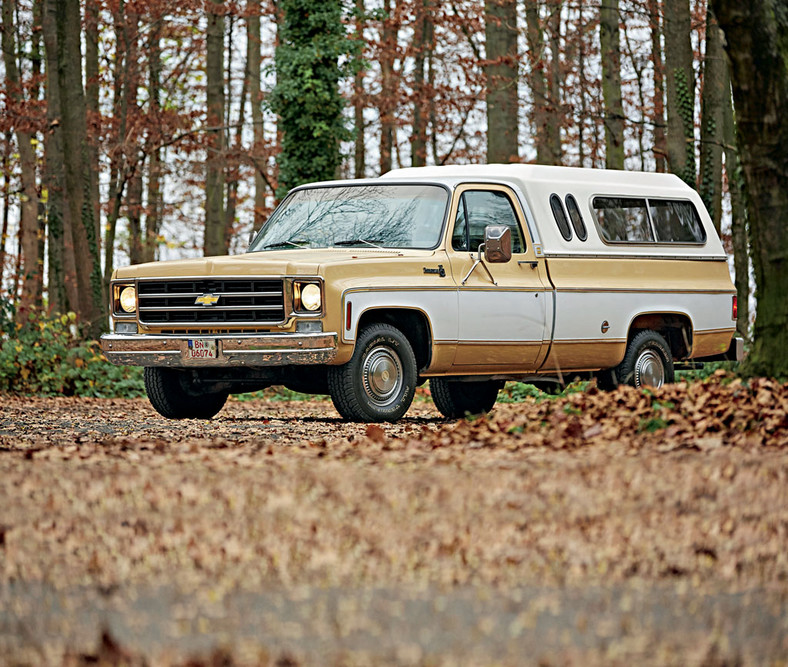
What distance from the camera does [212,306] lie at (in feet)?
35.1

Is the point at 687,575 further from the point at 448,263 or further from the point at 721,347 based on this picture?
the point at 721,347

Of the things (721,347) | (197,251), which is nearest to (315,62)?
(721,347)

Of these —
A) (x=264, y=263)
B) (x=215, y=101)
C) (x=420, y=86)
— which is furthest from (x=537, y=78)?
(x=264, y=263)

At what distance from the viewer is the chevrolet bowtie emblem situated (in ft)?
35.0

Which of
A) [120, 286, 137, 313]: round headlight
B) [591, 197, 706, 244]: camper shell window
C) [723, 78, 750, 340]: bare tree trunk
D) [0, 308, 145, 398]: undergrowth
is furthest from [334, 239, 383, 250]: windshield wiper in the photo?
[723, 78, 750, 340]: bare tree trunk

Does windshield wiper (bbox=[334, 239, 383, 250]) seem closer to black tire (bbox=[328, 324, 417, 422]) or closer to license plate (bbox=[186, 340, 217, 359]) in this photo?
black tire (bbox=[328, 324, 417, 422])

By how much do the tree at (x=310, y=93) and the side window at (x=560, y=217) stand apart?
8030mm

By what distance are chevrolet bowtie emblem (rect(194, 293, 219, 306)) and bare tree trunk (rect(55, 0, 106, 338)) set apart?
967cm

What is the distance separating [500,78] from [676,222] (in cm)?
986

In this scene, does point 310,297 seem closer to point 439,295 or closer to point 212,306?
point 212,306

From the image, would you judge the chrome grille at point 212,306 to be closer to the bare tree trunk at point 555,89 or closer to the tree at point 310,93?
the tree at point 310,93

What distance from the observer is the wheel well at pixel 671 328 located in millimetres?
13000

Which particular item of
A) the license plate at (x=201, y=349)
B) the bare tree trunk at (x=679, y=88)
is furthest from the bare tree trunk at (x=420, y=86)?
the license plate at (x=201, y=349)

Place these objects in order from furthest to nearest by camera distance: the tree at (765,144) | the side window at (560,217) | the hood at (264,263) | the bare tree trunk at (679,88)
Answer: the bare tree trunk at (679,88) < the side window at (560,217) < the hood at (264,263) < the tree at (765,144)
